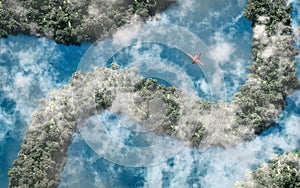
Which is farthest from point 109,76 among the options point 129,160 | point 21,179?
point 21,179

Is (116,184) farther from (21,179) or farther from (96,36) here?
(96,36)

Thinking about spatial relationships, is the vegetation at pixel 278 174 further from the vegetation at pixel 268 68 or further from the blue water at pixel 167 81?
the vegetation at pixel 268 68

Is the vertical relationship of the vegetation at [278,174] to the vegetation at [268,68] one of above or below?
below

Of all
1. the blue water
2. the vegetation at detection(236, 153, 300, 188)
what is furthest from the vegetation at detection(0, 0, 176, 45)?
the vegetation at detection(236, 153, 300, 188)

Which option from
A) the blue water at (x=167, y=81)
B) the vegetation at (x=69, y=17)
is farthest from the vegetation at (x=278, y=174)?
the vegetation at (x=69, y=17)

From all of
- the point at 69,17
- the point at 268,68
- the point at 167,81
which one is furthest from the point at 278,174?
the point at 69,17

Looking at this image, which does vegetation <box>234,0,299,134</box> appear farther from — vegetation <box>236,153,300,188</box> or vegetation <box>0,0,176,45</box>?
vegetation <box>0,0,176,45</box>
